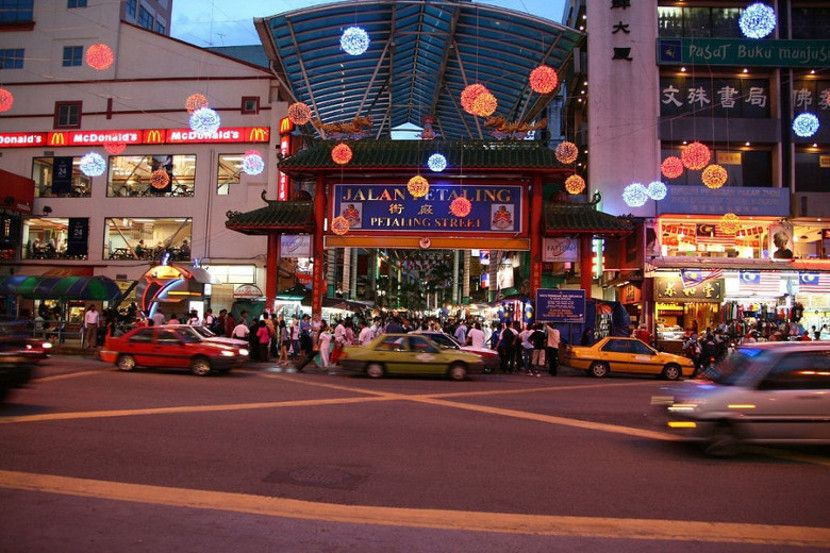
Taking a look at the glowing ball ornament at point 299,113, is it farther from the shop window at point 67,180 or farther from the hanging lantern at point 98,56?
the shop window at point 67,180

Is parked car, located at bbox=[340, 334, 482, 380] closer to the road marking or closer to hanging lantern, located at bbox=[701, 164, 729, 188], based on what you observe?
hanging lantern, located at bbox=[701, 164, 729, 188]

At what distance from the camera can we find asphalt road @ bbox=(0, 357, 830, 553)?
5324 millimetres

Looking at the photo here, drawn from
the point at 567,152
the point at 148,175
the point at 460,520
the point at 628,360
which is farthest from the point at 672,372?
the point at 148,175

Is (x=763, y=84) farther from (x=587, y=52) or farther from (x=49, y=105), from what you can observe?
(x=49, y=105)

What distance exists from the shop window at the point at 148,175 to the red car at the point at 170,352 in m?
18.4

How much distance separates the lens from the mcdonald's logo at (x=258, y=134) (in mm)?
33844

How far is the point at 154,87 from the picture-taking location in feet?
116

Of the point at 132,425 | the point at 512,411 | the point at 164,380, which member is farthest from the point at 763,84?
the point at 132,425

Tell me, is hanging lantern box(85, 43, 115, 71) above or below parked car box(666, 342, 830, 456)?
above

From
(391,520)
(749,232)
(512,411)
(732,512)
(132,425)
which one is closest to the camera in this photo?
(391,520)

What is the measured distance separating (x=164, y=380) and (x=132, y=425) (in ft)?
21.9

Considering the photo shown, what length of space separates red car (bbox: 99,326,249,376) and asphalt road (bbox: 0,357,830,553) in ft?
17.0

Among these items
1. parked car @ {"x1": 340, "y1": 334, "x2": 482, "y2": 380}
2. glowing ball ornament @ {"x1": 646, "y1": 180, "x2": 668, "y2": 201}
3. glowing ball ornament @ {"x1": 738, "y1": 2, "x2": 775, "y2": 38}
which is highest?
glowing ball ornament @ {"x1": 738, "y1": 2, "x2": 775, "y2": 38}

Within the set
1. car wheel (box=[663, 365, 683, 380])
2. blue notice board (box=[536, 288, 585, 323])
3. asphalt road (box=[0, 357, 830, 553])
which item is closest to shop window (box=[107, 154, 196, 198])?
blue notice board (box=[536, 288, 585, 323])
